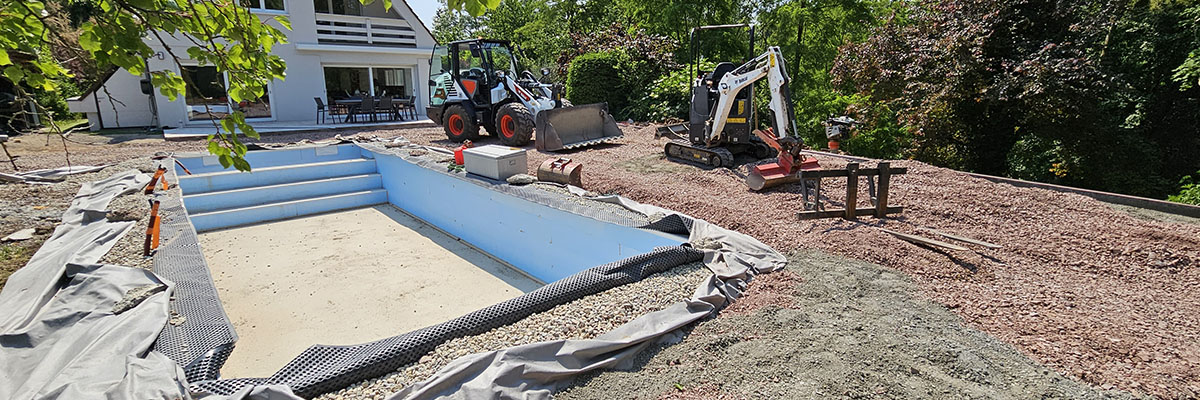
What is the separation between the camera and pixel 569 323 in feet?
12.4

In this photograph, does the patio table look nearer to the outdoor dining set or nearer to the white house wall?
the outdoor dining set

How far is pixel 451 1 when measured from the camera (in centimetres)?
171

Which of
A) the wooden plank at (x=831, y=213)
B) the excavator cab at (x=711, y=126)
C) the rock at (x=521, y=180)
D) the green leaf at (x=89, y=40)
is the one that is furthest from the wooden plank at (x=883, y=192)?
the green leaf at (x=89, y=40)

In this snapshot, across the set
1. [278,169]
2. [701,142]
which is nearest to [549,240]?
[701,142]

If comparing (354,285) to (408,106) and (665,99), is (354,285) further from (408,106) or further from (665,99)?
(408,106)

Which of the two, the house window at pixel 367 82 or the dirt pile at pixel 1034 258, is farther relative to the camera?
the house window at pixel 367 82

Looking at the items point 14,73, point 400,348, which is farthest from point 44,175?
point 14,73

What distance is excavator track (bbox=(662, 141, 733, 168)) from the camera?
27.7 feet

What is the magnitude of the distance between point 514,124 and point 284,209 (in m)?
3.96

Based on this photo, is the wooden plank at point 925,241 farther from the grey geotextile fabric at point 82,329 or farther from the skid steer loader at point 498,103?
the skid steer loader at point 498,103

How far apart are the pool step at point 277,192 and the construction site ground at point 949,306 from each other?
5.88 feet

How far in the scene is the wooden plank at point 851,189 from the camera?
19.0ft

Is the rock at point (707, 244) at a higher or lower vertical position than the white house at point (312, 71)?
lower

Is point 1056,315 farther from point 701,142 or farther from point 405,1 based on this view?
point 405,1
